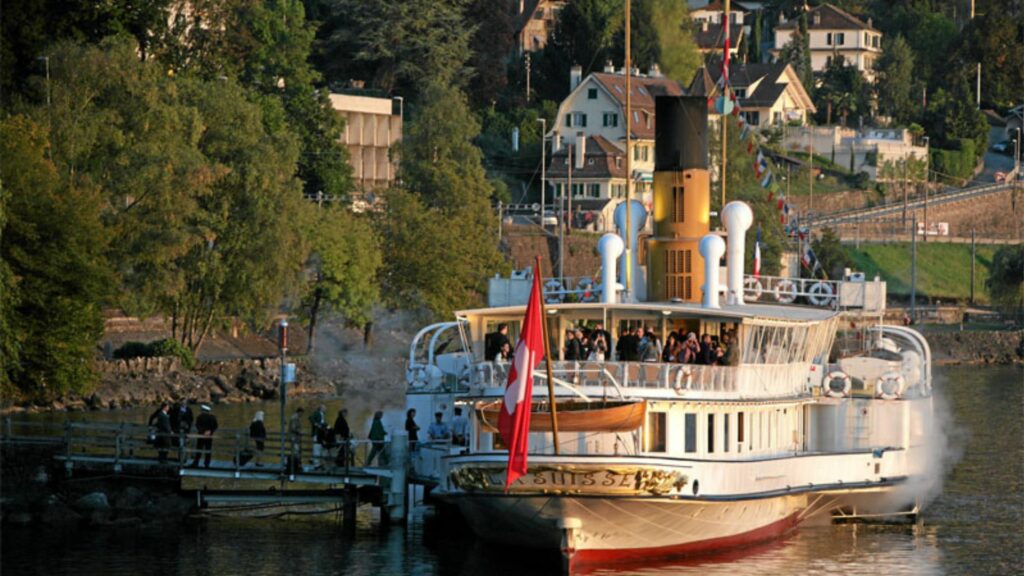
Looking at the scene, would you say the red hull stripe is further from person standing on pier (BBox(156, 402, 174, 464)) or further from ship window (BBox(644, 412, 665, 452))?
person standing on pier (BBox(156, 402, 174, 464))

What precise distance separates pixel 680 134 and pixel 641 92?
95309 mm

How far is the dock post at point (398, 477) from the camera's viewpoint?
50219 mm

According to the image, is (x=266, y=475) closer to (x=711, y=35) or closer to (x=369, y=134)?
(x=369, y=134)

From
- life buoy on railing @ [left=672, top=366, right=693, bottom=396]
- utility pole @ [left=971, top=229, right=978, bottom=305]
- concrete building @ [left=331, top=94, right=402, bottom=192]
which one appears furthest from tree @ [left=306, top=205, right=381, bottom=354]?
utility pole @ [left=971, top=229, right=978, bottom=305]

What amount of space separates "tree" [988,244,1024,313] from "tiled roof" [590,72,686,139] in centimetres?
2230

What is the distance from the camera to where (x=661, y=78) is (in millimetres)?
152000

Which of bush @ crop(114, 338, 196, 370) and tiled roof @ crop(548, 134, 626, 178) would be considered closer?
bush @ crop(114, 338, 196, 370)

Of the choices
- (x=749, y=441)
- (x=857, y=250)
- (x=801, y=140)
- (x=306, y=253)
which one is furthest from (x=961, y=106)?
(x=749, y=441)

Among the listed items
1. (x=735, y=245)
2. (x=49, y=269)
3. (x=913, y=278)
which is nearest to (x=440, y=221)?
(x=49, y=269)

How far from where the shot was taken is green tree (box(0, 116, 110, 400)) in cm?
7425

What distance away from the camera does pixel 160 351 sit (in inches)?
3445

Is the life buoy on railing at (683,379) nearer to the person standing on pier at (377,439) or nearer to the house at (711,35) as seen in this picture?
the person standing on pier at (377,439)

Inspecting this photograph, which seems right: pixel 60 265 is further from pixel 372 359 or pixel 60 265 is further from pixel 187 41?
pixel 187 41

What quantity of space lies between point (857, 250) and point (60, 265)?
82923 millimetres
